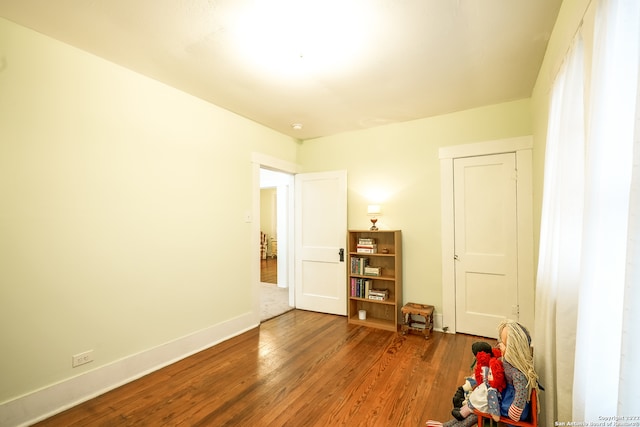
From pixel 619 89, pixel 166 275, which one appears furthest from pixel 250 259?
pixel 619 89

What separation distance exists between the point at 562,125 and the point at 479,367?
155cm

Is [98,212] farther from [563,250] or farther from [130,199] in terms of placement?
[563,250]

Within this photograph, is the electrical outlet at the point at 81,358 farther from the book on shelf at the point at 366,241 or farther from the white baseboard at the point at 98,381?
the book on shelf at the point at 366,241

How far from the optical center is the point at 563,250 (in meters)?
1.56

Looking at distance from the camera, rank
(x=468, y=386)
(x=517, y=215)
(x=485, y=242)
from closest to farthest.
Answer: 1. (x=468, y=386)
2. (x=517, y=215)
3. (x=485, y=242)

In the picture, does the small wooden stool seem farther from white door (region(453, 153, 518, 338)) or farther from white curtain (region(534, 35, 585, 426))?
white curtain (region(534, 35, 585, 426))

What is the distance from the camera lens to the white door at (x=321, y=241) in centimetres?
429

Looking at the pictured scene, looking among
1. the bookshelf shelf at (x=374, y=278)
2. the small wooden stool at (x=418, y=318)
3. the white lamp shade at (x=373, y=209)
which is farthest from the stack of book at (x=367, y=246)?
the small wooden stool at (x=418, y=318)

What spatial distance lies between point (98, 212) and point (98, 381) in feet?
4.45

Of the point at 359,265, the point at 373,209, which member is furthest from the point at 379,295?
the point at 373,209

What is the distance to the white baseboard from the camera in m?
1.95

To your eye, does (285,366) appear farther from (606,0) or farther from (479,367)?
(606,0)

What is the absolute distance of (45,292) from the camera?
6.88 ft

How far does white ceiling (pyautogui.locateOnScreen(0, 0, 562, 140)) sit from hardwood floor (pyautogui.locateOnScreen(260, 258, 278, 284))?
4.66 m
